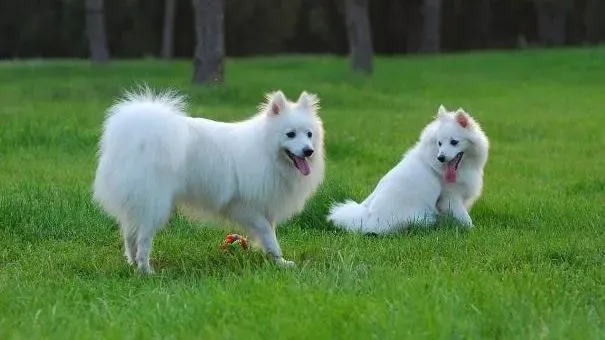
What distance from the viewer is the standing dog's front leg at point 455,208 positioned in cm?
802

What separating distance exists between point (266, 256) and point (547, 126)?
10133mm

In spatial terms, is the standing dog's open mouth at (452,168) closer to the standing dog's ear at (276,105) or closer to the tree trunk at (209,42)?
the standing dog's ear at (276,105)

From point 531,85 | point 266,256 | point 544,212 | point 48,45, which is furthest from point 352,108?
point 48,45

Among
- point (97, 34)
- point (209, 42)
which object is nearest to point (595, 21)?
point (97, 34)

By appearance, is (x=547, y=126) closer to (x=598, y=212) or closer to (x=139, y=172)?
(x=598, y=212)

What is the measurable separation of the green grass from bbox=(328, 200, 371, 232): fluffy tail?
4.9 inches

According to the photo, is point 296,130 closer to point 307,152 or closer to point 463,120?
point 307,152

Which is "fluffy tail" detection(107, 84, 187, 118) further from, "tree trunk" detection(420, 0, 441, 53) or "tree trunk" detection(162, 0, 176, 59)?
"tree trunk" detection(162, 0, 176, 59)

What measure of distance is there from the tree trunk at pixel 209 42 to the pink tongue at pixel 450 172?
1328 cm

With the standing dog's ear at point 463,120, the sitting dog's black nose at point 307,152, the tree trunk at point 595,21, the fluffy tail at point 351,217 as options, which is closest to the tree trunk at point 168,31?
the tree trunk at point 595,21

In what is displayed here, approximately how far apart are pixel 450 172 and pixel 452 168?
0.04 meters

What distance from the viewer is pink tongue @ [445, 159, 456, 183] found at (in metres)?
8.18

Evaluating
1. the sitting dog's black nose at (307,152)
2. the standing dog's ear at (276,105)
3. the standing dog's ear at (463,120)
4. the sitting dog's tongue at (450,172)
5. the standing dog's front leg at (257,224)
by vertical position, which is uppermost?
the standing dog's ear at (276,105)

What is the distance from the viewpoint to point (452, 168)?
26.9 ft
